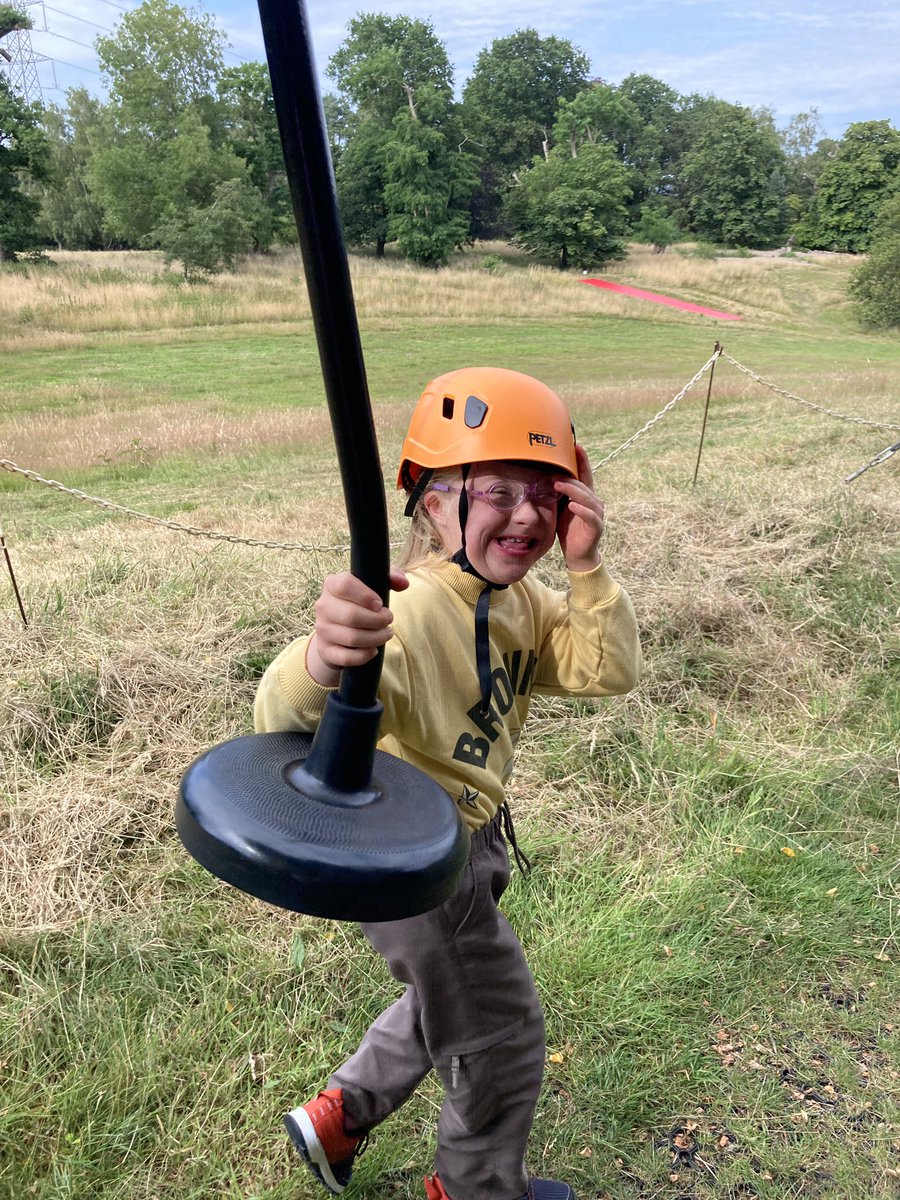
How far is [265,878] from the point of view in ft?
2.58

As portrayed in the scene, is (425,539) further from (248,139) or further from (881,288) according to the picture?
(881,288)

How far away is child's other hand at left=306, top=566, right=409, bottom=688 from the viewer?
841 mm

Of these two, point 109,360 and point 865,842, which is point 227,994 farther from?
point 109,360

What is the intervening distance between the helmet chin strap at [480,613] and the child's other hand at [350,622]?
0.61 metres

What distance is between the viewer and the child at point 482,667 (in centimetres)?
151

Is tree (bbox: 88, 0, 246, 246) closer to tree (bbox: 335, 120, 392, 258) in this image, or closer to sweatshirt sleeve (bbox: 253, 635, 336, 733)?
tree (bbox: 335, 120, 392, 258)

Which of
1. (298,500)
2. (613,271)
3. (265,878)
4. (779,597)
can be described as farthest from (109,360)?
(613,271)

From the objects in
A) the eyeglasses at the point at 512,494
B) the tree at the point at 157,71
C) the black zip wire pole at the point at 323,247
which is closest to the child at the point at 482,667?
the eyeglasses at the point at 512,494

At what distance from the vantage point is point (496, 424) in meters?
1.52

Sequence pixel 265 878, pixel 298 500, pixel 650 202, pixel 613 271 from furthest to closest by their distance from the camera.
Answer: pixel 650 202
pixel 613 271
pixel 298 500
pixel 265 878

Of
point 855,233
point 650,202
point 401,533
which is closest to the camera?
point 401,533

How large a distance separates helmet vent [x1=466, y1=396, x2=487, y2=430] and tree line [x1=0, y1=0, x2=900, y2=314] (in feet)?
1.57

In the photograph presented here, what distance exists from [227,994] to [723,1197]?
144 centimetres

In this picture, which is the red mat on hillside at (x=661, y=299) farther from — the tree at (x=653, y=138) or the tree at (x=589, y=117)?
the tree at (x=653, y=138)
